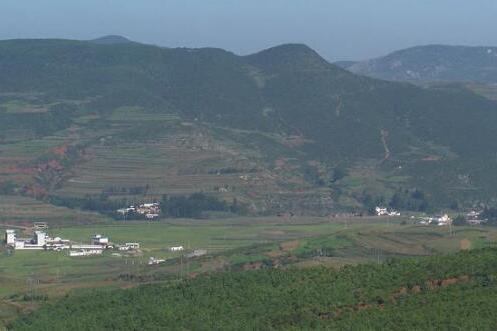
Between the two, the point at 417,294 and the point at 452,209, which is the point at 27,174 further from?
the point at 417,294

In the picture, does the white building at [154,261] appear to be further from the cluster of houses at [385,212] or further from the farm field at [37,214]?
the cluster of houses at [385,212]

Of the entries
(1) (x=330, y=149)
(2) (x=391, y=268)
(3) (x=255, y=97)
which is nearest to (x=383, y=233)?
(2) (x=391, y=268)

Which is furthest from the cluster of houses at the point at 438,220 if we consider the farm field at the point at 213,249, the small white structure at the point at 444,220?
the farm field at the point at 213,249

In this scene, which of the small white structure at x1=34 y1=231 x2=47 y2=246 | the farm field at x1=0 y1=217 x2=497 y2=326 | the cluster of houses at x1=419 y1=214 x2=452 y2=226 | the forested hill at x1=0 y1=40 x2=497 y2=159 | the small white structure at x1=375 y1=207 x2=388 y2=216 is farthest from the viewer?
the forested hill at x1=0 y1=40 x2=497 y2=159

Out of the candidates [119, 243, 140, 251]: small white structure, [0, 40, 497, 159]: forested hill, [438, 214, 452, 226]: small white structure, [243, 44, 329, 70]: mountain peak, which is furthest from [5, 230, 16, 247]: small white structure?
[243, 44, 329, 70]: mountain peak

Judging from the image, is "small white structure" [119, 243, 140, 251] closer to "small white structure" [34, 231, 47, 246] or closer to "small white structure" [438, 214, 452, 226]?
"small white structure" [34, 231, 47, 246]

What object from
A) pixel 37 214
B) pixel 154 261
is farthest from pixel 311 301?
pixel 37 214
